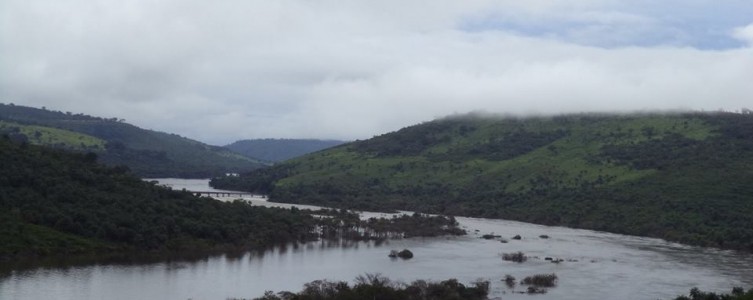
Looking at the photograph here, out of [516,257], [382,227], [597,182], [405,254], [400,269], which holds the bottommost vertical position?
[400,269]

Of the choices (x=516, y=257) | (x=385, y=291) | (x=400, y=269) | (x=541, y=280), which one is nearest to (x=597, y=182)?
(x=516, y=257)

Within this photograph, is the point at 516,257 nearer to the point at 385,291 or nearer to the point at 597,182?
the point at 385,291

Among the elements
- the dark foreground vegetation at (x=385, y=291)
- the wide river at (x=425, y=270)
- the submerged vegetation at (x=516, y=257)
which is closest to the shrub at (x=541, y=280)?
the wide river at (x=425, y=270)

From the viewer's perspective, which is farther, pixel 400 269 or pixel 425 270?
pixel 400 269

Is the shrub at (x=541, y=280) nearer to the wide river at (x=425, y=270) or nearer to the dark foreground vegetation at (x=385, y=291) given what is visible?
the wide river at (x=425, y=270)

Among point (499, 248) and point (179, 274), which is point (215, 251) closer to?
point (179, 274)

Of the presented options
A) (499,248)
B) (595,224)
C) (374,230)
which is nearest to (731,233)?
(595,224)
